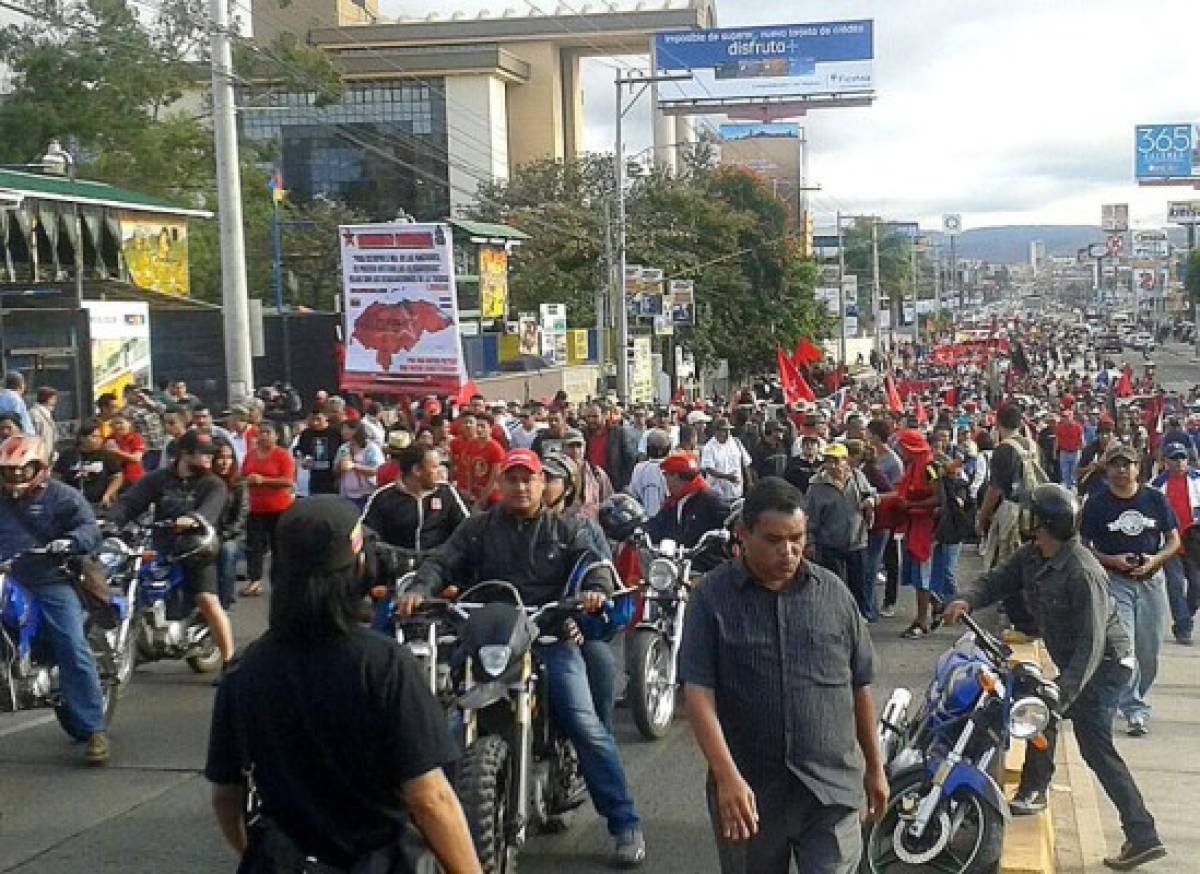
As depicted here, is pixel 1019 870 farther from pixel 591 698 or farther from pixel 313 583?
pixel 313 583

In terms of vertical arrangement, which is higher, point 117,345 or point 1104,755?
point 117,345

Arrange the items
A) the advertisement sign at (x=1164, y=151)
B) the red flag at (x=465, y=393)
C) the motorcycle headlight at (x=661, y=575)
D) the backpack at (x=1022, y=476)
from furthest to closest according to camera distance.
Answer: the advertisement sign at (x=1164, y=151), the red flag at (x=465, y=393), the backpack at (x=1022, y=476), the motorcycle headlight at (x=661, y=575)

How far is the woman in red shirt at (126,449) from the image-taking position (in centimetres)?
1311

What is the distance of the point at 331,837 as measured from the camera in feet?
11.8

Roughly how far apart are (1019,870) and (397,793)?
12.5 ft

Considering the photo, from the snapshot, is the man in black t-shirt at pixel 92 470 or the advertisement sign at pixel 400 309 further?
the advertisement sign at pixel 400 309

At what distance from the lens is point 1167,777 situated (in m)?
9.75

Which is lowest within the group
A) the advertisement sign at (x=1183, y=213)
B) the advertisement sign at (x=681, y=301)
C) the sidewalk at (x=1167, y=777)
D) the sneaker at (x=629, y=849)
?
the sidewalk at (x=1167, y=777)

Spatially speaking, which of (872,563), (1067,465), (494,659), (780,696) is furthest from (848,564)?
(1067,465)

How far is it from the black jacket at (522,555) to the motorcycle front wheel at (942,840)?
141 centimetres

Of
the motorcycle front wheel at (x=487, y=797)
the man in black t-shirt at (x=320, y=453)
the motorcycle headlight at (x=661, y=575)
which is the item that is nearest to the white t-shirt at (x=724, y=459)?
the man in black t-shirt at (x=320, y=453)

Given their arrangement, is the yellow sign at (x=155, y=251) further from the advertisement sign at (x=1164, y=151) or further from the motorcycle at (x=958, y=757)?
the advertisement sign at (x=1164, y=151)

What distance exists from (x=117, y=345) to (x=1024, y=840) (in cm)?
1583

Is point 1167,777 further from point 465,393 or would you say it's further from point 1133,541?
point 465,393
